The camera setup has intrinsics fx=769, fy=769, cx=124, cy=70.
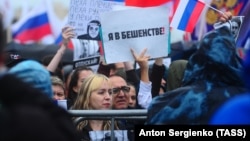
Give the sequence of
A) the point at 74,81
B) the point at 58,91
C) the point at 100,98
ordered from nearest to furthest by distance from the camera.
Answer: the point at 100,98 → the point at 58,91 → the point at 74,81

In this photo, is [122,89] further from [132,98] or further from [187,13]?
[187,13]

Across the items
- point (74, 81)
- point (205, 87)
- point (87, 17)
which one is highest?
point (205, 87)

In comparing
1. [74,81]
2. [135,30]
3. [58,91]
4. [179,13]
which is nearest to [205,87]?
[58,91]

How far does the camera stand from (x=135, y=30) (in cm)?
713

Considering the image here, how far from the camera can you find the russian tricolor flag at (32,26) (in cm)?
1053

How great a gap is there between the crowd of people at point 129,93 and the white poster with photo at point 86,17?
131 mm

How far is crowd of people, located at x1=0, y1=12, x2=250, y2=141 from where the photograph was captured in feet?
7.59

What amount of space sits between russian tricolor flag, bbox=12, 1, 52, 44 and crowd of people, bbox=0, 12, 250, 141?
255 cm

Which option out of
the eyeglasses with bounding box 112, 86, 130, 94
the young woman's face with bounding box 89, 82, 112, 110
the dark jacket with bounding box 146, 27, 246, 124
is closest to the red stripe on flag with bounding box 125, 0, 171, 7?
the eyeglasses with bounding box 112, 86, 130, 94

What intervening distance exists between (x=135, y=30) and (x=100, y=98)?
1212 millimetres

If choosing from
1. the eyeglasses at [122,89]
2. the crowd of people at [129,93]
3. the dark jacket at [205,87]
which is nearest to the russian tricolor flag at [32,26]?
the crowd of people at [129,93]

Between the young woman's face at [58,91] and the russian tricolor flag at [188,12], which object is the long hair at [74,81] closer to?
the young woman's face at [58,91]

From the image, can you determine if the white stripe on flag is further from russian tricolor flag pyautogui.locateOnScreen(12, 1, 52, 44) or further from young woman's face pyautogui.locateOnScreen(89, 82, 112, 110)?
russian tricolor flag pyautogui.locateOnScreen(12, 1, 52, 44)

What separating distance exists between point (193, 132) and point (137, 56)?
331cm
